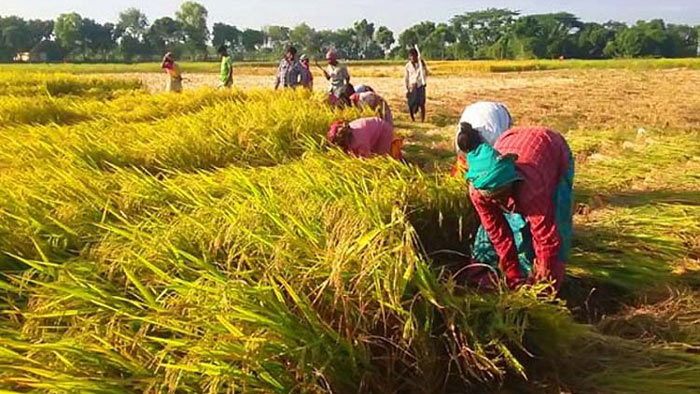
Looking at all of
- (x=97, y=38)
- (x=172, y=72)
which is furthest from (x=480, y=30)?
(x=172, y=72)

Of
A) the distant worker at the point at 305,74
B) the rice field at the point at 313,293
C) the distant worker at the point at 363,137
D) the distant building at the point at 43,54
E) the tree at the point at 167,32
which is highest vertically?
the tree at the point at 167,32

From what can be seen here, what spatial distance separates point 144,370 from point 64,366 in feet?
0.81

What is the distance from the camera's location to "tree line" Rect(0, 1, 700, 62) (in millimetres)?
62812

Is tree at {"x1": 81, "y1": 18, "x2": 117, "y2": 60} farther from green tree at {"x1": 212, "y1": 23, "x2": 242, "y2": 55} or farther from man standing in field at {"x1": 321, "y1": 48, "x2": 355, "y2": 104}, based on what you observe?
man standing in field at {"x1": 321, "y1": 48, "x2": 355, "y2": 104}

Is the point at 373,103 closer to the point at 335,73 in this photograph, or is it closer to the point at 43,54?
the point at 335,73

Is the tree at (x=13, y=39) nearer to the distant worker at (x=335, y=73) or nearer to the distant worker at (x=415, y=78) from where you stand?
the distant worker at (x=415, y=78)

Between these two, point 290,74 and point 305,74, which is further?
point 305,74

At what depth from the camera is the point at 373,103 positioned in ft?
21.1

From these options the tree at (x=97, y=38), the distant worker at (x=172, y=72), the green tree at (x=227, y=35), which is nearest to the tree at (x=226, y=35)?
the green tree at (x=227, y=35)

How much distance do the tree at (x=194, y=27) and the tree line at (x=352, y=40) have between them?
119 millimetres

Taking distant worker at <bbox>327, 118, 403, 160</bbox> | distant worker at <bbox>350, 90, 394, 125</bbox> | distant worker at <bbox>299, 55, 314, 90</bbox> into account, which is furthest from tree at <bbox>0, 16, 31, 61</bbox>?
distant worker at <bbox>327, 118, 403, 160</bbox>

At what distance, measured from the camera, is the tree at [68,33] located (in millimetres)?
69375

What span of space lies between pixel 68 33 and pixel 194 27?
17.4 m

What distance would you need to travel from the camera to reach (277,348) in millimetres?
1790
